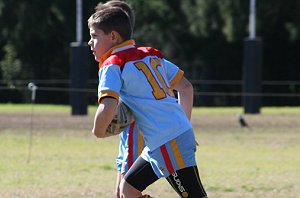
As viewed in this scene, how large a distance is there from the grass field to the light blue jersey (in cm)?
443

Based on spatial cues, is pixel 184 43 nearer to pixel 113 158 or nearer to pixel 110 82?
pixel 113 158

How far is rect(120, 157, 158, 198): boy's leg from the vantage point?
542 centimetres

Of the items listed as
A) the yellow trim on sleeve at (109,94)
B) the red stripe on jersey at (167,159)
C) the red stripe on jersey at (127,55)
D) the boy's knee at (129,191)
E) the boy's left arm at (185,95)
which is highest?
the red stripe on jersey at (127,55)

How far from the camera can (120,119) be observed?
5.11 m

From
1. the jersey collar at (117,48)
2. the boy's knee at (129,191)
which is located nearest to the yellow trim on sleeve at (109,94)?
the jersey collar at (117,48)

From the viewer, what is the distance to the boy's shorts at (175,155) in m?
5.25

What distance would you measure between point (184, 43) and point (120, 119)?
37.0 metres

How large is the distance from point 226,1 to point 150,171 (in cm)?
3117

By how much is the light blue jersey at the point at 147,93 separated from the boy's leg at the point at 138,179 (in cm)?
19

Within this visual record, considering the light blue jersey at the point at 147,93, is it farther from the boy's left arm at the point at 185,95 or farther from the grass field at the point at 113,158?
the grass field at the point at 113,158

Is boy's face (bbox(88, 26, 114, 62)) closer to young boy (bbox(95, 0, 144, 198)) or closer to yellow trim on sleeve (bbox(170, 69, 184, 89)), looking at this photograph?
yellow trim on sleeve (bbox(170, 69, 184, 89))

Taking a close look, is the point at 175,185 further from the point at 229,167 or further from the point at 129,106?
the point at 229,167

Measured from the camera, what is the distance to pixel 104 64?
511cm

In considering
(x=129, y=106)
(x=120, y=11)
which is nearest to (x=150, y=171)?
(x=129, y=106)
